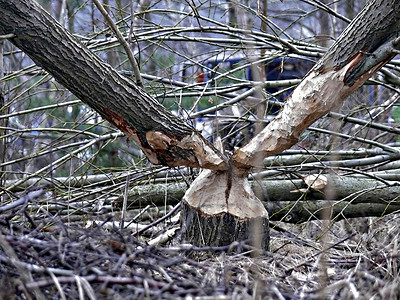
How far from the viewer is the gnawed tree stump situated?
3.03 metres

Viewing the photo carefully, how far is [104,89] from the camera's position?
272 centimetres

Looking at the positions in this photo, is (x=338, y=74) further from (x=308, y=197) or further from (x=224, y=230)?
(x=308, y=197)

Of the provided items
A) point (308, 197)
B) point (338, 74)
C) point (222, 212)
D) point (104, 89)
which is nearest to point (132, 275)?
point (104, 89)

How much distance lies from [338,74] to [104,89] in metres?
1.19

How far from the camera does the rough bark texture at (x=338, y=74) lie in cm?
273

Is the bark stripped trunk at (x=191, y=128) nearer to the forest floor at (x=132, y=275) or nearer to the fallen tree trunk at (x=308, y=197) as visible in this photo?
the forest floor at (x=132, y=275)

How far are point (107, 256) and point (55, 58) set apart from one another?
1.06 metres

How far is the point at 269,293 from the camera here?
180 cm

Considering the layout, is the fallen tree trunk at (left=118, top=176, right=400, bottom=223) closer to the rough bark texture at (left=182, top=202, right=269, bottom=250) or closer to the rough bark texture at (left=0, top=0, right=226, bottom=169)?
the rough bark texture at (left=182, top=202, right=269, bottom=250)

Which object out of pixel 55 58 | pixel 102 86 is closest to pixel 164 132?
pixel 102 86

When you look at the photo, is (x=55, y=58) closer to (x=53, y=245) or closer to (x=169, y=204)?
(x=53, y=245)

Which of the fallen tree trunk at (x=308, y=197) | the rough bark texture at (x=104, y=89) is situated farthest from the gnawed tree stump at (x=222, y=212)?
the fallen tree trunk at (x=308, y=197)

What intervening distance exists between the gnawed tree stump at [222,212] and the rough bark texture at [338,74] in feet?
0.52

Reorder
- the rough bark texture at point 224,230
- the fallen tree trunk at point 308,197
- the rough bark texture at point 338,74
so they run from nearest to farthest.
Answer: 1. the rough bark texture at point 338,74
2. the rough bark texture at point 224,230
3. the fallen tree trunk at point 308,197
